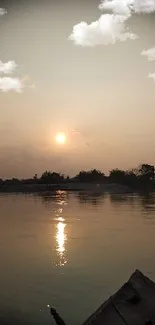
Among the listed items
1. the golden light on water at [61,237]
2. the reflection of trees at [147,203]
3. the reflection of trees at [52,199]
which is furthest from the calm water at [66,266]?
the reflection of trees at [52,199]

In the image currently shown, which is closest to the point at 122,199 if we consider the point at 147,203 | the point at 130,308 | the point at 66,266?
the point at 147,203

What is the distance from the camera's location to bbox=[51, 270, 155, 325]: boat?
5.67 meters

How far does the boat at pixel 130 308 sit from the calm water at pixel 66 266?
349 centimetres

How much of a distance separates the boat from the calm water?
3487 millimetres

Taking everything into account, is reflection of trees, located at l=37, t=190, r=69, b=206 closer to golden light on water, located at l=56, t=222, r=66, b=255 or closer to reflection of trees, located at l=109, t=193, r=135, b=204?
reflection of trees, located at l=109, t=193, r=135, b=204

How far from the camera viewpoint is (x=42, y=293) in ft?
37.9

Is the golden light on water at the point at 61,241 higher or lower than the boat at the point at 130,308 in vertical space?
lower

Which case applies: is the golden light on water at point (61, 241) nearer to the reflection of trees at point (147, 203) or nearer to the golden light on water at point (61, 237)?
the golden light on water at point (61, 237)

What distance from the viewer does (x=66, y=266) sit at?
14.9 m

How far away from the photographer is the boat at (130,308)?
5668mm

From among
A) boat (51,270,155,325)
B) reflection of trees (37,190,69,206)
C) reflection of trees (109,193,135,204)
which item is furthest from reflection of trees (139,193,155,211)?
boat (51,270,155,325)

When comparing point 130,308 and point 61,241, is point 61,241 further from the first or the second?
point 130,308

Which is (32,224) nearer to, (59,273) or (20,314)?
(59,273)

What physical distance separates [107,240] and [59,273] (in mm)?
7677
